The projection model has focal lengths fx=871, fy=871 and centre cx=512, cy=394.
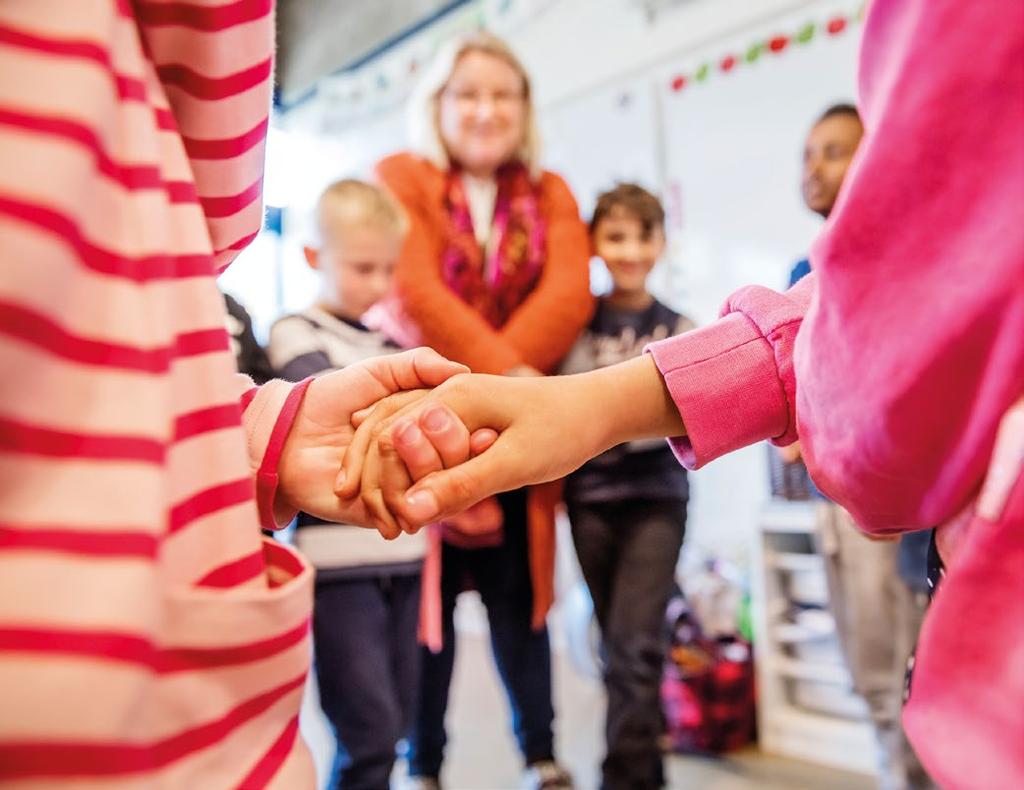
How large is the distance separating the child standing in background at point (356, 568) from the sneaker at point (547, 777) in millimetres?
282

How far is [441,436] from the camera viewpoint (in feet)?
1.82

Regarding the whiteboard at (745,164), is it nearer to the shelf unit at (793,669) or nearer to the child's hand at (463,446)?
the shelf unit at (793,669)

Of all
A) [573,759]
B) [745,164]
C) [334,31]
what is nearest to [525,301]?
[573,759]

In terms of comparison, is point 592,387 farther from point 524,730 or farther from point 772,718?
point 772,718

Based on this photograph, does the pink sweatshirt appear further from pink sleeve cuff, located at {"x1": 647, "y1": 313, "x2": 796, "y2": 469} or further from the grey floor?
the grey floor

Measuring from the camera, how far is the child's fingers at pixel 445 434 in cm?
56

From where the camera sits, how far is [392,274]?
1.20 metres

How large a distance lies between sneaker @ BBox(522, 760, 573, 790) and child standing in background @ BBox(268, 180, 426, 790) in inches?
11.1

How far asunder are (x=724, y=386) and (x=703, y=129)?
1.67m

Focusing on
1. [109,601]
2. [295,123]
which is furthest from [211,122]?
[295,123]

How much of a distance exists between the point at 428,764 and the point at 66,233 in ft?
3.96

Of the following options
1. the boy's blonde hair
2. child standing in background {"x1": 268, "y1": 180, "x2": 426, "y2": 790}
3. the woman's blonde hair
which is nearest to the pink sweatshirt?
child standing in background {"x1": 268, "y1": 180, "x2": 426, "y2": 790}

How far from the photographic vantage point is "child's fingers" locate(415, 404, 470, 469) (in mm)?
555

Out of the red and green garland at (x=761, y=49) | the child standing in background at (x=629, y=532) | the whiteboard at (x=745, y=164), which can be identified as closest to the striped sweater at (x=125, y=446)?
the child standing in background at (x=629, y=532)
